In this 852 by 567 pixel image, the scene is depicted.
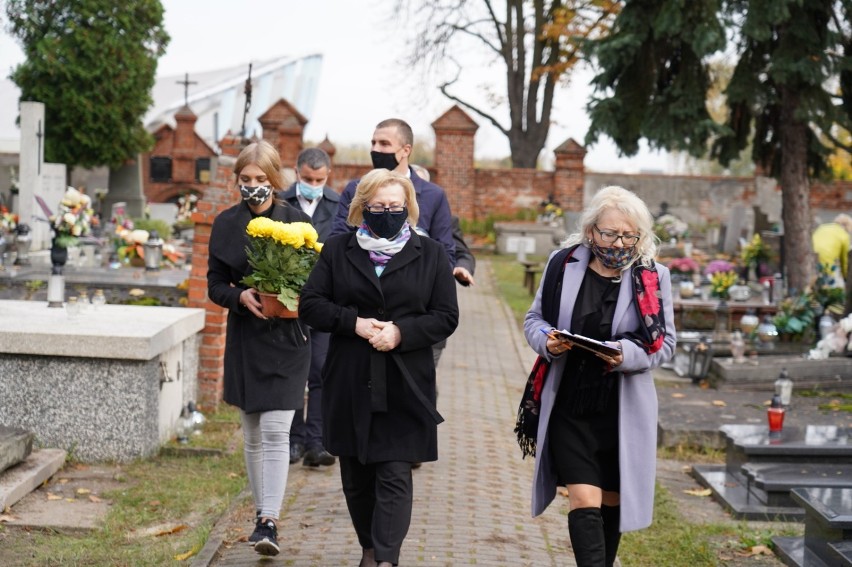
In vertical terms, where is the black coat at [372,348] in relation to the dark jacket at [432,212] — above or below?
below

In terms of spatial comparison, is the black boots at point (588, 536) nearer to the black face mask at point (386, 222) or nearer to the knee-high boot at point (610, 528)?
the knee-high boot at point (610, 528)

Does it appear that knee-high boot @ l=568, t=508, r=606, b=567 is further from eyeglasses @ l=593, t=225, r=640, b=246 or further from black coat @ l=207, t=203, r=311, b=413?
black coat @ l=207, t=203, r=311, b=413

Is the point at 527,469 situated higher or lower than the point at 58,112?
lower

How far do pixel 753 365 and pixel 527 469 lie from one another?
4.26 meters

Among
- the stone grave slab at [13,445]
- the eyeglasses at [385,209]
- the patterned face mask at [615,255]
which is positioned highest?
the eyeglasses at [385,209]

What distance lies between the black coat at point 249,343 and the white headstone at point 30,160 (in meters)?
11.3

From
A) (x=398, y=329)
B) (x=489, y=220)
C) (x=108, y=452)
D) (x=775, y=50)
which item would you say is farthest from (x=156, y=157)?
(x=398, y=329)

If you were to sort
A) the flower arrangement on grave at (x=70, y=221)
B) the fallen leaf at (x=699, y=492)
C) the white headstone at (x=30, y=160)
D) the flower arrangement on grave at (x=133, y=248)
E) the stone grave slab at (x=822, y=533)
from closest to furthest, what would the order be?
the stone grave slab at (x=822, y=533), the fallen leaf at (x=699, y=492), the flower arrangement on grave at (x=70, y=221), the flower arrangement on grave at (x=133, y=248), the white headstone at (x=30, y=160)

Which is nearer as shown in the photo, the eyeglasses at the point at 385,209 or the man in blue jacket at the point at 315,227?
the eyeglasses at the point at 385,209

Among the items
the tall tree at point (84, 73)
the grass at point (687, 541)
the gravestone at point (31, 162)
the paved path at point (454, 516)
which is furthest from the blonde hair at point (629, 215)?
the tall tree at point (84, 73)

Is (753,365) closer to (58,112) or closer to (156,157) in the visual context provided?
(58,112)

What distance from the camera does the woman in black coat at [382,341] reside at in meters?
4.83

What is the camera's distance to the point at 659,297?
4.82m

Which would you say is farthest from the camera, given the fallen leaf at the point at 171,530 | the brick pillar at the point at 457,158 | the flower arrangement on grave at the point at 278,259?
the brick pillar at the point at 457,158
